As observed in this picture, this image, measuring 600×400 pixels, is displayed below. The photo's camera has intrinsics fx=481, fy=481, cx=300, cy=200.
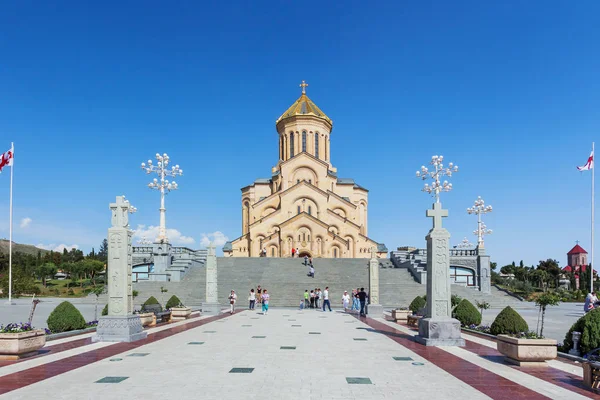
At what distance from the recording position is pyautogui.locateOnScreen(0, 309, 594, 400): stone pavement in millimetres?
6840

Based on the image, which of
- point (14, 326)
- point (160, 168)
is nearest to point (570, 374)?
point (14, 326)

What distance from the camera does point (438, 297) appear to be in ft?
39.0

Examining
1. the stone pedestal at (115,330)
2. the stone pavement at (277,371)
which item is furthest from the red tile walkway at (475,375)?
the stone pedestal at (115,330)

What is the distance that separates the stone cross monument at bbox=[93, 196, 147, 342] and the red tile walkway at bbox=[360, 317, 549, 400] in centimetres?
707

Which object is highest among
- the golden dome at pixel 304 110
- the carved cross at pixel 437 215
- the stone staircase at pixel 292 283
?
the golden dome at pixel 304 110

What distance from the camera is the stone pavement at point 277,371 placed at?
6840 mm

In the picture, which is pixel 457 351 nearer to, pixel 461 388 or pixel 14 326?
pixel 461 388

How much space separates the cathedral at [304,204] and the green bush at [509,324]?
32.6 m

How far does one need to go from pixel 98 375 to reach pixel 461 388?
583cm

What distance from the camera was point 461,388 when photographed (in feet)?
23.6

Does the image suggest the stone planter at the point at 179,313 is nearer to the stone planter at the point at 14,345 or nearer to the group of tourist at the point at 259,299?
the group of tourist at the point at 259,299

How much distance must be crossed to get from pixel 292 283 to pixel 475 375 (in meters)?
24.8

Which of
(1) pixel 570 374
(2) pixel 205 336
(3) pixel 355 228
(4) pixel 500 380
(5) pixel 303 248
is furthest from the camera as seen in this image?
(3) pixel 355 228

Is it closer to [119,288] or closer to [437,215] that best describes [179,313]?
[119,288]
